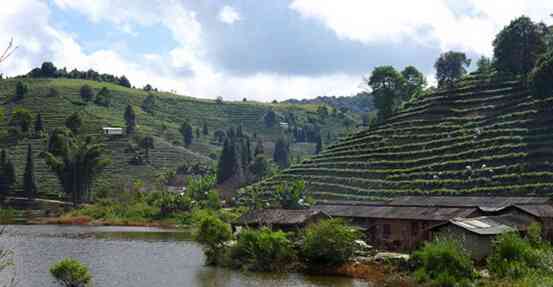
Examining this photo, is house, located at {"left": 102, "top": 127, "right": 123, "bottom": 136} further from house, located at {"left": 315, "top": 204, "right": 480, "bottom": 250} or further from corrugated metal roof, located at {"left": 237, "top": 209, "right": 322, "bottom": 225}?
house, located at {"left": 315, "top": 204, "right": 480, "bottom": 250}

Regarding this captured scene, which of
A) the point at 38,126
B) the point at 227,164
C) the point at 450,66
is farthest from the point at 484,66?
the point at 38,126

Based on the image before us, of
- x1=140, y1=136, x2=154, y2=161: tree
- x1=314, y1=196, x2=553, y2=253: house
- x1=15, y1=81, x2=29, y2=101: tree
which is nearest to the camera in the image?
x1=314, y1=196, x2=553, y2=253: house

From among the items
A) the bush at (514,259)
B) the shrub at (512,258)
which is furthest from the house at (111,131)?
the shrub at (512,258)

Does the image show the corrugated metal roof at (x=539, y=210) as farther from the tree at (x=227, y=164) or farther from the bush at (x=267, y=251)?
the tree at (x=227, y=164)

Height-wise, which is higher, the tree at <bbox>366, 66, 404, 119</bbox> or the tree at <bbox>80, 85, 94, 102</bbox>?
the tree at <bbox>80, 85, 94, 102</bbox>

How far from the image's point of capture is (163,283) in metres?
44.6

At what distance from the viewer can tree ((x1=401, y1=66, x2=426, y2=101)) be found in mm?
138625

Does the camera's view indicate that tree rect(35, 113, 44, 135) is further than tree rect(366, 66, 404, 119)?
Yes

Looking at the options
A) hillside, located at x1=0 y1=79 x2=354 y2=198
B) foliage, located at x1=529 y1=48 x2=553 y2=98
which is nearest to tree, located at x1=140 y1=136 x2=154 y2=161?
hillside, located at x1=0 y1=79 x2=354 y2=198

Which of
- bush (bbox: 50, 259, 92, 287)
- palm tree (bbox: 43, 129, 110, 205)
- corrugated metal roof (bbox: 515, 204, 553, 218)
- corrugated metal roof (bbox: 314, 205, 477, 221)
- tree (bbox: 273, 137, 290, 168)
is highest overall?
tree (bbox: 273, 137, 290, 168)

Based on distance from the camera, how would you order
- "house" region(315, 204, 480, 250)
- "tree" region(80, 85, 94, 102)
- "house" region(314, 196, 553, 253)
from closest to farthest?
"house" region(314, 196, 553, 253) → "house" region(315, 204, 480, 250) → "tree" region(80, 85, 94, 102)

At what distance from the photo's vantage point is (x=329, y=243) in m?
49.1

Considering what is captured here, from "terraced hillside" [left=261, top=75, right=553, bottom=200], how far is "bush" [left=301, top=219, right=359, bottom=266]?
34.8 m

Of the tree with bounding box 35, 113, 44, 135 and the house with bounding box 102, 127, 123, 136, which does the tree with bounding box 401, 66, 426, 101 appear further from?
the tree with bounding box 35, 113, 44, 135
